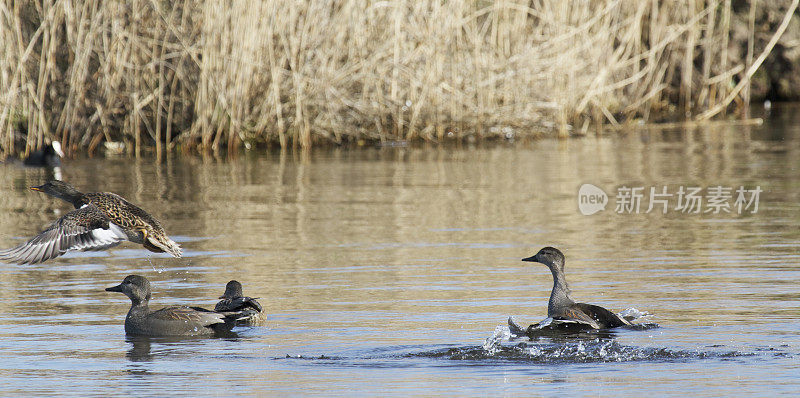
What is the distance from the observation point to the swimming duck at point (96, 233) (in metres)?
7.41

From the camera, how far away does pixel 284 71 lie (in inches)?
673

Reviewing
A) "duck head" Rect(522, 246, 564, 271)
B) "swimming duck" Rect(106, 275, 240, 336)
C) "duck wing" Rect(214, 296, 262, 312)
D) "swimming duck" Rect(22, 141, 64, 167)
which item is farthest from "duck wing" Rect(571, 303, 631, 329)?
"swimming duck" Rect(22, 141, 64, 167)

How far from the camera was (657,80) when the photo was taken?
70.4 ft

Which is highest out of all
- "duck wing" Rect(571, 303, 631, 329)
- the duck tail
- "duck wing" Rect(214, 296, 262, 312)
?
the duck tail

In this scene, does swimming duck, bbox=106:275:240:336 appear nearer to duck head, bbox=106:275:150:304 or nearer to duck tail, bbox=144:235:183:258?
duck head, bbox=106:275:150:304

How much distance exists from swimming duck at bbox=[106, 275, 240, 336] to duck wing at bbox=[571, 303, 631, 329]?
6.37 ft

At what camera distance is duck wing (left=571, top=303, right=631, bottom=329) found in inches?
277

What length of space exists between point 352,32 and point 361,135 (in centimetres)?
203

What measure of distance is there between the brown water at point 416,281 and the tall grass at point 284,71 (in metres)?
1.55

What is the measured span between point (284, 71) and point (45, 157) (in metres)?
3.34

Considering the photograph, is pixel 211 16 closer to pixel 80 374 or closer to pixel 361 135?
pixel 361 135

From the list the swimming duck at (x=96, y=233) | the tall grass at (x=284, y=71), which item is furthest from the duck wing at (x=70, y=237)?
the tall grass at (x=284, y=71)

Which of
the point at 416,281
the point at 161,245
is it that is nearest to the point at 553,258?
the point at 416,281

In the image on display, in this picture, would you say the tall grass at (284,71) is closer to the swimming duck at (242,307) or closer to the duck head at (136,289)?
the duck head at (136,289)
